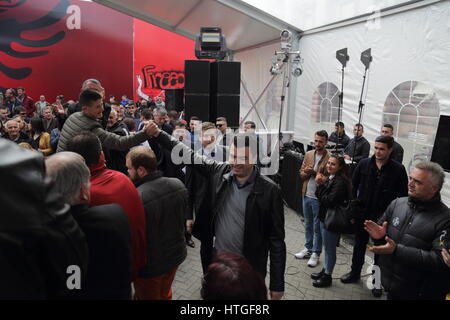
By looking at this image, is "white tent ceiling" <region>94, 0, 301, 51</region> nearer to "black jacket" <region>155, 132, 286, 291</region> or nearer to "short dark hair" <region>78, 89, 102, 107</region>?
"short dark hair" <region>78, 89, 102, 107</region>

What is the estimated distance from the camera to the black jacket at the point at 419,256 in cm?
183

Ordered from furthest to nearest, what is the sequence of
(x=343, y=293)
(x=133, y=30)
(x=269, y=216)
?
(x=133, y=30) → (x=343, y=293) → (x=269, y=216)

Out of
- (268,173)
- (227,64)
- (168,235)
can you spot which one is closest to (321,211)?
(168,235)

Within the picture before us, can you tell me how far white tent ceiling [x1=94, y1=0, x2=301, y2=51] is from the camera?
717cm

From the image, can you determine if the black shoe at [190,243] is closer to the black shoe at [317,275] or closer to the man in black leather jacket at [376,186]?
the black shoe at [317,275]

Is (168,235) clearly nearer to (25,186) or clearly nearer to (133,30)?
(25,186)

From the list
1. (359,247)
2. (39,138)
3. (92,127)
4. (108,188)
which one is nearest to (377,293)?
(359,247)

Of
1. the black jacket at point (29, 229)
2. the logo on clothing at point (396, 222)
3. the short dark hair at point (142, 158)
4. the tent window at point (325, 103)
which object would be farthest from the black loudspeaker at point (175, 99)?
the black jacket at point (29, 229)

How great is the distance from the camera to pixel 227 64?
5.32 m

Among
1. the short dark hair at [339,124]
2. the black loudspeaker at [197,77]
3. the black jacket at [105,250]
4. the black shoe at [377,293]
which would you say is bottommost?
the black shoe at [377,293]

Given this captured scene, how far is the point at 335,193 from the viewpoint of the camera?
292 centimetres

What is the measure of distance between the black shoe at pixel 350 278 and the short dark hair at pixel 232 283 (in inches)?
104

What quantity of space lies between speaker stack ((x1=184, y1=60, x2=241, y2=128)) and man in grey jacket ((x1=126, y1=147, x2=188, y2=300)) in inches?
140
